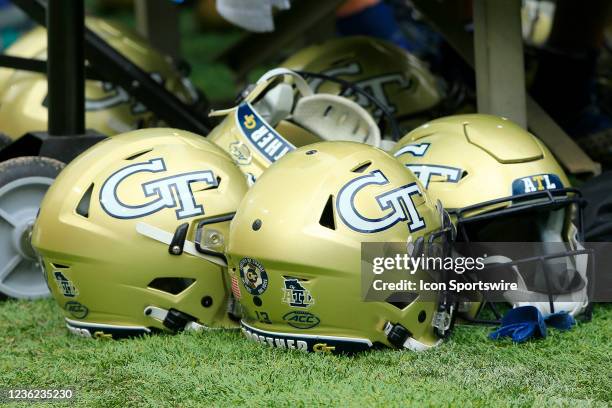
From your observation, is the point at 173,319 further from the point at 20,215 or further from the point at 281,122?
the point at 281,122

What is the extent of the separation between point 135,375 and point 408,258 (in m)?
0.63

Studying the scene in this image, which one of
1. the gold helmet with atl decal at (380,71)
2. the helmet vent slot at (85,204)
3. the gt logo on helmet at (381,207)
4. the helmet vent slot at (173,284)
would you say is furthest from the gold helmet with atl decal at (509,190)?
the gold helmet with atl decal at (380,71)

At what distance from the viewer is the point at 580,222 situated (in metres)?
2.48

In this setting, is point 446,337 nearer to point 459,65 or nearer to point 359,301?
point 359,301

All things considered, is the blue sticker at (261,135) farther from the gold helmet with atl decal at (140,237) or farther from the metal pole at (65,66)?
the metal pole at (65,66)

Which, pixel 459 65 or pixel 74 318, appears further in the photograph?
pixel 459 65

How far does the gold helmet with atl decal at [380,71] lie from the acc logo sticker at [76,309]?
1.42 m

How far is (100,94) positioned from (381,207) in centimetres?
180

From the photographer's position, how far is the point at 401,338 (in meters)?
2.25

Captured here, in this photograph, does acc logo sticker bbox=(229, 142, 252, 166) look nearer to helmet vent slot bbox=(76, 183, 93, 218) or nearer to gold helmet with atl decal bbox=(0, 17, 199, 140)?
helmet vent slot bbox=(76, 183, 93, 218)

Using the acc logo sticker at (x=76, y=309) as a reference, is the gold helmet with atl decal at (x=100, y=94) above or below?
below

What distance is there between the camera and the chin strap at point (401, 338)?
2232mm

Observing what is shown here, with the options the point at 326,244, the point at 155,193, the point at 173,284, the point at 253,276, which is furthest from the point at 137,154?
the point at 326,244

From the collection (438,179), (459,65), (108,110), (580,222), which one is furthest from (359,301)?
(459,65)
